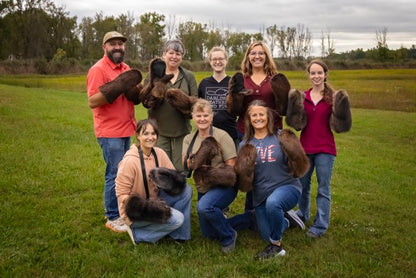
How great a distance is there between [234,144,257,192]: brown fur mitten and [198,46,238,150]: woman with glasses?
76 centimetres

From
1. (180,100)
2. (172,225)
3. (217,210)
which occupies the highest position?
(180,100)

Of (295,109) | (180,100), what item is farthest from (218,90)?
(295,109)

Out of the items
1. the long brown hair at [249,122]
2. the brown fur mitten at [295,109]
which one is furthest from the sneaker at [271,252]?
the brown fur mitten at [295,109]

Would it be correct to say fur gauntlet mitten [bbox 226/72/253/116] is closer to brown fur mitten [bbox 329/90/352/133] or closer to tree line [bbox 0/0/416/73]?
brown fur mitten [bbox 329/90/352/133]

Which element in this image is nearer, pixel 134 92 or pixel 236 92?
pixel 236 92

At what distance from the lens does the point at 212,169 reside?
402 centimetres

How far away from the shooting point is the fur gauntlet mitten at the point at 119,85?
13.8 ft

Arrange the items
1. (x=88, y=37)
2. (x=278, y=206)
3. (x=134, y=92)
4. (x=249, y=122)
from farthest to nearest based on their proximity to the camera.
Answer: (x=88, y=37)
(x=134, y=92)
(x=249, y=122)
(x=278, y=206)

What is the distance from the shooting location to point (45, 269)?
3.56 meters

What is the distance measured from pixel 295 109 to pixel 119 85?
1975 mm

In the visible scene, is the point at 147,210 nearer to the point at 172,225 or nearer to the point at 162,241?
the point at 172,225

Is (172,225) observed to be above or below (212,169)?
below

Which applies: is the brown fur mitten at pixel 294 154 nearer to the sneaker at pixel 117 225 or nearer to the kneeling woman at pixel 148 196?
the kneeling woman at pixel 148 196

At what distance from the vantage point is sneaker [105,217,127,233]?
14.6ft
